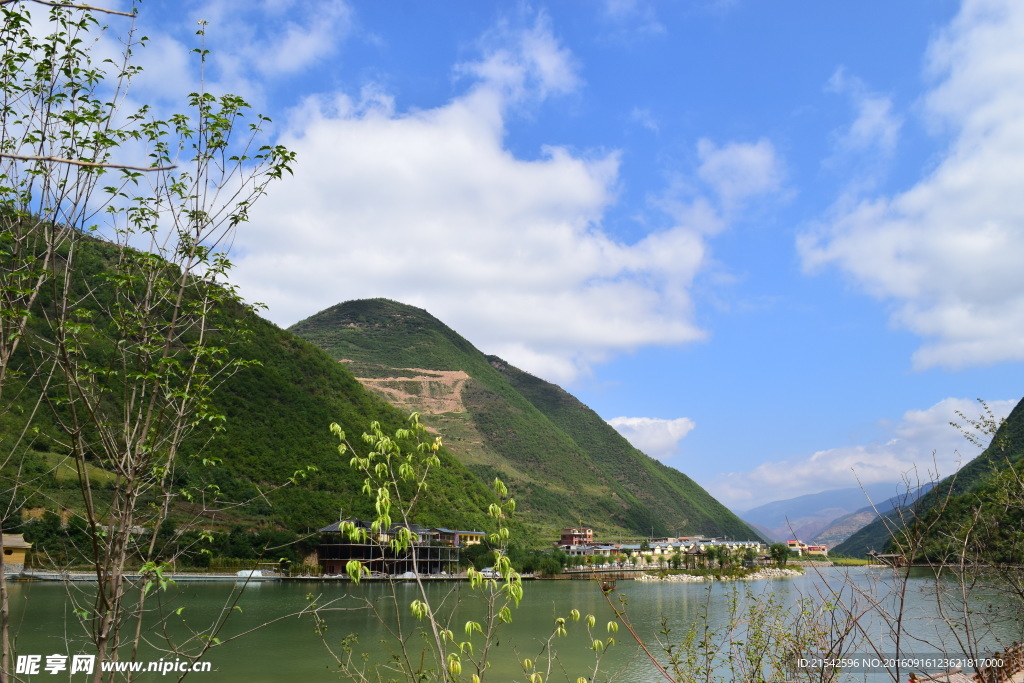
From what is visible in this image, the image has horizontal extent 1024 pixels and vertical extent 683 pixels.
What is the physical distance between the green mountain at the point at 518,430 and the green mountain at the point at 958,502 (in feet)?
126

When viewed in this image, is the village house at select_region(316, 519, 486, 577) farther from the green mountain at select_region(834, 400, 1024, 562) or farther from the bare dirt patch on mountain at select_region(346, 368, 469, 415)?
the bare dirt patch on mountain at select_region(346, 368, 469, 415)

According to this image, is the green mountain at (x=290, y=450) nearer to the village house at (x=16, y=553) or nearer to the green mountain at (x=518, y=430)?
the village house at (x=16, y=553)

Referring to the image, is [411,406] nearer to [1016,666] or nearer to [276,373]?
[276,373]

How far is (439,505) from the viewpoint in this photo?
6269cm

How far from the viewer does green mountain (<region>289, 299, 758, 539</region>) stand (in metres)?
105

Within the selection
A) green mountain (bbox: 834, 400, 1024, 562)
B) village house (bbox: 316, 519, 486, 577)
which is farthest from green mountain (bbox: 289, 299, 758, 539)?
green mountain (bbox: 834, 400, 1024, 562)

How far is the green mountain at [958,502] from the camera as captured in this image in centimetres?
384

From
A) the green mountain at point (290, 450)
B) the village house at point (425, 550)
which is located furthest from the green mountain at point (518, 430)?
the village house at point (425, 550)

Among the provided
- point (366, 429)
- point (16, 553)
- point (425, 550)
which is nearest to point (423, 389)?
point (366, 429)

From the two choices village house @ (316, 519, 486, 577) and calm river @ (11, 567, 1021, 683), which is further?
→ village house @ (316, 519, 486, 577)

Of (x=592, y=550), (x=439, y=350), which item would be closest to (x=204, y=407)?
(x=592, y=550)

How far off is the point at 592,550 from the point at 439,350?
69.2 m

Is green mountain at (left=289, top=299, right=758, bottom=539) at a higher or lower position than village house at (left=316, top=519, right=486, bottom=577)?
higher

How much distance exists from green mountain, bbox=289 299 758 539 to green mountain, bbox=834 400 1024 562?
126 ft
